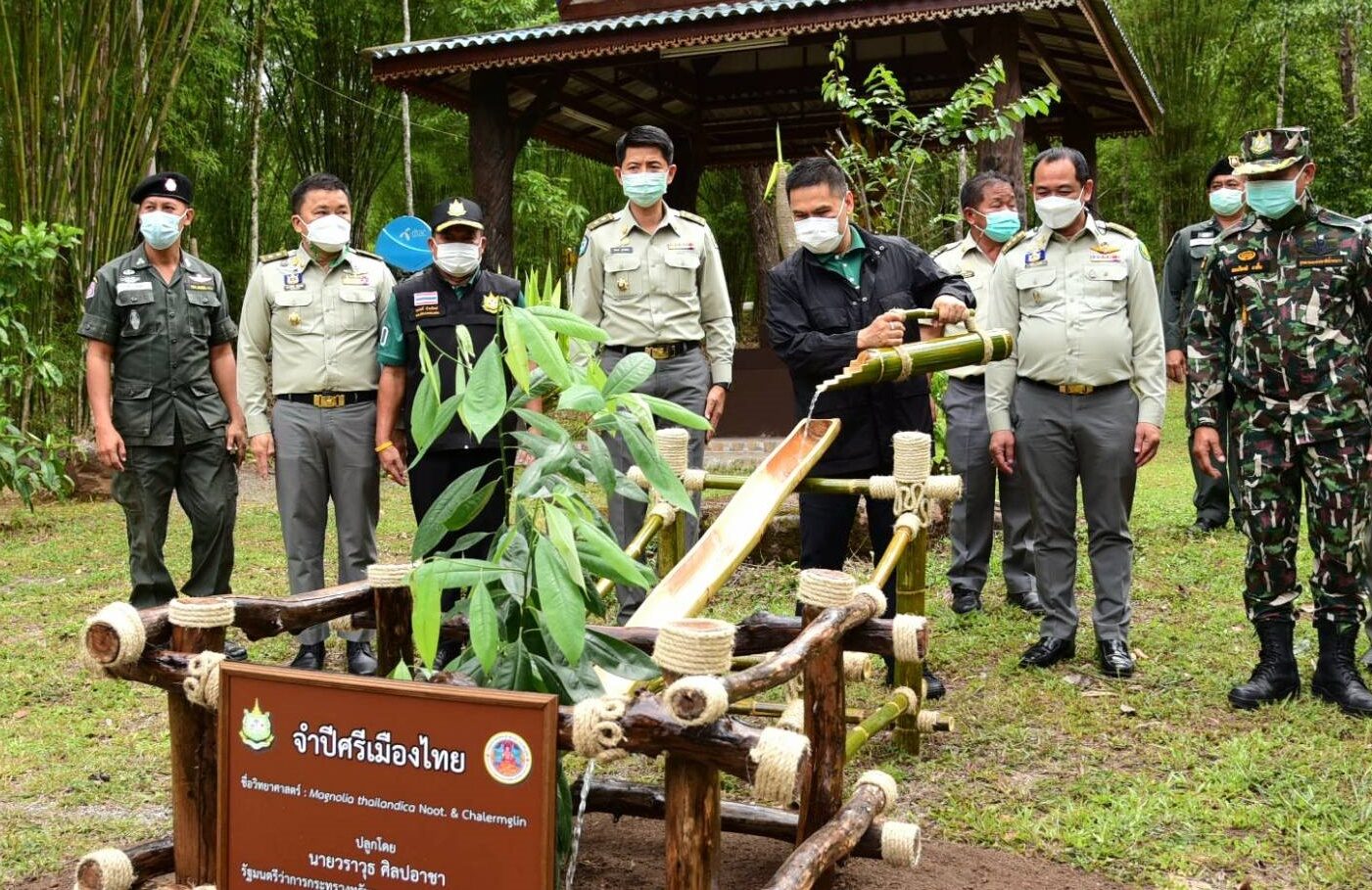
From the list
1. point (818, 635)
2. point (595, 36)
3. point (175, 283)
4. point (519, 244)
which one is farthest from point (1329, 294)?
point (519, 244)

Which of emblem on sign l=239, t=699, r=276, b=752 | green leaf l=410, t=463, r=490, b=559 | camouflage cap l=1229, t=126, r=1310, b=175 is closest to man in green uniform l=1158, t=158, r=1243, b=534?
camouflage cap l=1229, t=126, r=1310, b=175

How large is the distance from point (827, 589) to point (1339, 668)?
2.16 meters

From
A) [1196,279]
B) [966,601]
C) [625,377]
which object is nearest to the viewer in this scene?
[625,377]

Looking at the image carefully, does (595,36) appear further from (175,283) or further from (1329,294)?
(1329,294)

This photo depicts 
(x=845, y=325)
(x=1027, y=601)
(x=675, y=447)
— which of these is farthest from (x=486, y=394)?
(x=1027, y=601)

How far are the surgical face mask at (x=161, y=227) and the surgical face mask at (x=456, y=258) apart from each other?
1101mm

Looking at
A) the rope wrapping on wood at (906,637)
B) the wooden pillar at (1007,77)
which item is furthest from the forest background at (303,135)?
the rope wrapping on wood at (906,637)

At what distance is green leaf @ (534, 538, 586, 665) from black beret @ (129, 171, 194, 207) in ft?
10.5

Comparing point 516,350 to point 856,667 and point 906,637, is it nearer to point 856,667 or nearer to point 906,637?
point 906,637

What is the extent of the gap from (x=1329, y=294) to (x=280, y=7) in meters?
14.6

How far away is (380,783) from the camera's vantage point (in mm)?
2168

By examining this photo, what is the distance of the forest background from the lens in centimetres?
848

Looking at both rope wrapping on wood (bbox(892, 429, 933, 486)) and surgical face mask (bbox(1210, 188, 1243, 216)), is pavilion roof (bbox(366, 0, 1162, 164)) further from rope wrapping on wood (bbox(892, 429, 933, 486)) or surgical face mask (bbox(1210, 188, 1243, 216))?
rope wrapping on wood (bbox(892, 429, 933, 486))

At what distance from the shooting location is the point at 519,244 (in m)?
18.9
